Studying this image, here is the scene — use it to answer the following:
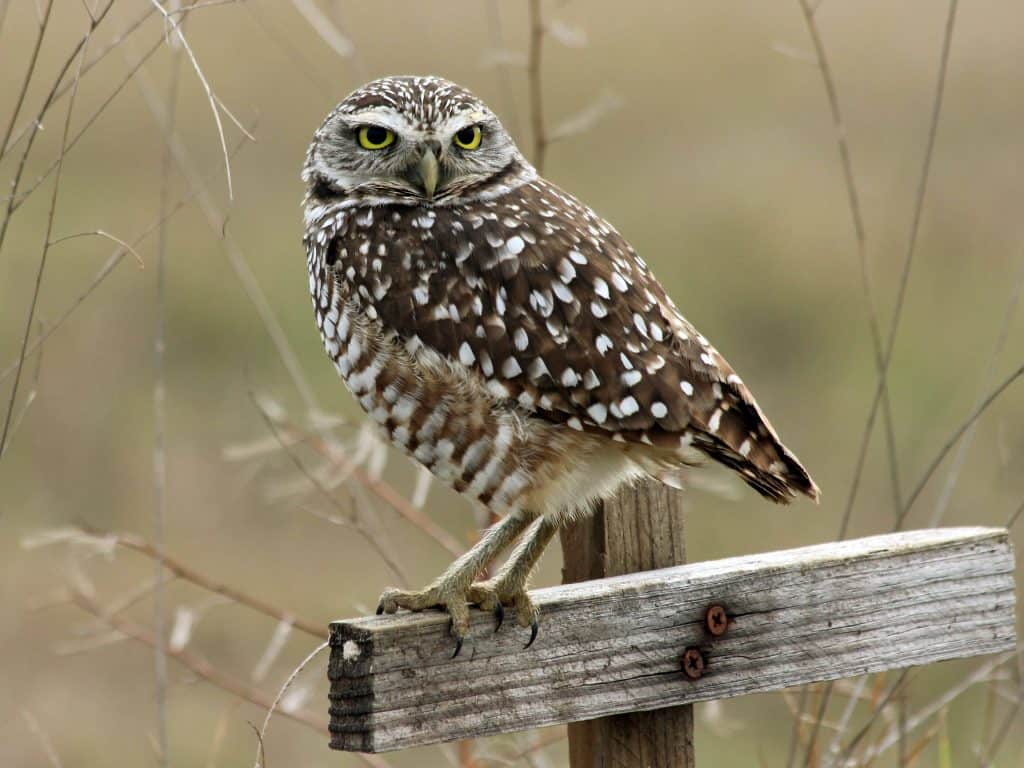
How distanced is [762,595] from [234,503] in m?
5.83

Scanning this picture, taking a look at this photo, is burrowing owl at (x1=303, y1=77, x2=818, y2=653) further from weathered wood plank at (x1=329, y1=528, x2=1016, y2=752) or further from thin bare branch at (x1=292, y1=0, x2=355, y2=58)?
thin bare branch at (x1=292, y1=0, x2=355, y2=58)

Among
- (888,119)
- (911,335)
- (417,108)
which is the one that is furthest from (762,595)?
(888,119)

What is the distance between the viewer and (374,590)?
782cm

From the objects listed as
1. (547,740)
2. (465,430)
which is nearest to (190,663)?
(547,740)

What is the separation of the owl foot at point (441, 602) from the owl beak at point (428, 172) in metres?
0.95

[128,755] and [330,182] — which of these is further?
[128,755]

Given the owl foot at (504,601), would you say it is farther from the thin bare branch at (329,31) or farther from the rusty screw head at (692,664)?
the thin bare branch at (329,31)

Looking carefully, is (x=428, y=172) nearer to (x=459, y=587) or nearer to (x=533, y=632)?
(x=459, y=587)

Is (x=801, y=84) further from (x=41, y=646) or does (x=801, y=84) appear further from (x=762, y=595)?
(x=762, y=595)

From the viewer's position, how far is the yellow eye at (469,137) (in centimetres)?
375

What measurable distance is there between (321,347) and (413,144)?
236 inches

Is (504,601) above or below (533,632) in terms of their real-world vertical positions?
above

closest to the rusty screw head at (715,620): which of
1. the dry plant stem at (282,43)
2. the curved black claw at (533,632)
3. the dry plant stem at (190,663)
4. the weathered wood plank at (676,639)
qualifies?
the weathered wood plank at (676,639)

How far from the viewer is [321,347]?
9586mm
